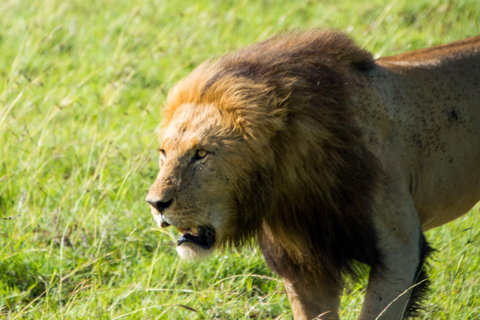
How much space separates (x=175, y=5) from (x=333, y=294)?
5634 millimetres

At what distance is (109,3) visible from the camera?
8047 millimetres

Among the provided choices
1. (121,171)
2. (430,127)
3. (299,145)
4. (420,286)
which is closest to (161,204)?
(299,145)

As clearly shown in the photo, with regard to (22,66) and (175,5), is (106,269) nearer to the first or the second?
(22,66)

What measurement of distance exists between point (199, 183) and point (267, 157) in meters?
0.30

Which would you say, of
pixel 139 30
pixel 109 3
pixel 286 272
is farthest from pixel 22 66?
pixel 286 272

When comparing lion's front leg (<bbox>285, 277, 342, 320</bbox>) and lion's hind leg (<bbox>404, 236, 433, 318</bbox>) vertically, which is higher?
lion's hind leg (<bbox>404, 236, 433, 318</bbox>)

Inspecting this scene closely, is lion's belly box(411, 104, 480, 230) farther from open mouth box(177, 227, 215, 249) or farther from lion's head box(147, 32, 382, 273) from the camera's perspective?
open mouth box(177, 227, 215, 249)

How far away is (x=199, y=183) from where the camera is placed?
258 cm

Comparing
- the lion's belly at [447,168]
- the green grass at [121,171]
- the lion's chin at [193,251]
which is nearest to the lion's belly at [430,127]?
the lion's belly at [447,168]

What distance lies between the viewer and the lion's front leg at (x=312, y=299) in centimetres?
312

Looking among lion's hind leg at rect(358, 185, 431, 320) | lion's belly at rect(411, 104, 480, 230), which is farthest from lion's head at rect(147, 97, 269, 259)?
lion's belly at rect(411, 104, 480, 230)

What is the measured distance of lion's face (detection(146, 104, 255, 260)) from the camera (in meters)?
2.56

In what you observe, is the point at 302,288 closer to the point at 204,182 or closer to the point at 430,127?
the point at 204,182

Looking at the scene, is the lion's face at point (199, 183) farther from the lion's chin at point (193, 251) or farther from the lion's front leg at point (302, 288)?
the lion's front leg at point (302, 288)
